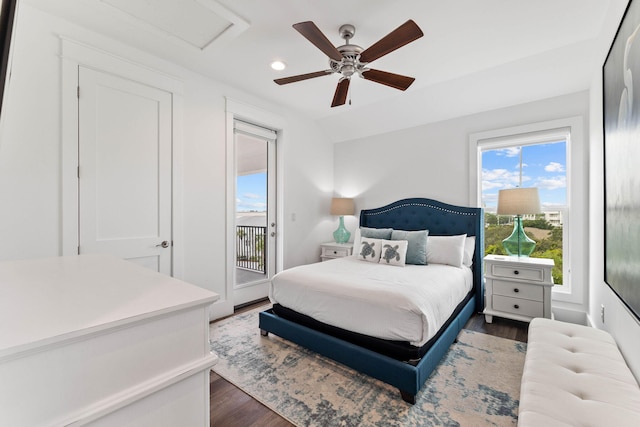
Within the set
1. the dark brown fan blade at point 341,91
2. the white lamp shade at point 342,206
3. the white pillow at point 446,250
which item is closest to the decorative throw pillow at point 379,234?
the white pillow at point 446,250

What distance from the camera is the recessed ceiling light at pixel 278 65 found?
2.77 m

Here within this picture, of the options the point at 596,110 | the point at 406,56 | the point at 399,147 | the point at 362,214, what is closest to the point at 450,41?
the point at 406,56

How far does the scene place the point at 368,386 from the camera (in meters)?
1.97

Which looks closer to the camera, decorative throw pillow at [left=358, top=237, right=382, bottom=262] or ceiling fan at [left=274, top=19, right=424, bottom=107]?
ceiling fan at [left=274, top=19, right=424, bottom=107]

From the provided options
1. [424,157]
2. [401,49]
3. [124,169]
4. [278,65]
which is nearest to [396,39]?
[401,49]

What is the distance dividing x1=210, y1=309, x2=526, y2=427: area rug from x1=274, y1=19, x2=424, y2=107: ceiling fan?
7.57 feet

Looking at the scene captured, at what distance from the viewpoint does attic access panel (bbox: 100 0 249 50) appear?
1.97 metres

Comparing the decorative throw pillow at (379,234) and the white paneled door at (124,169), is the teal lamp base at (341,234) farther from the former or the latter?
the white paneled door at (124,169)

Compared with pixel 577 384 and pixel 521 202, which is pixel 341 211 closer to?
pixel 521 202

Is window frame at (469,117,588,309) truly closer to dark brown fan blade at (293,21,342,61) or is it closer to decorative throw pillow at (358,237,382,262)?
decorative throw pillow at (358,237,382,262)

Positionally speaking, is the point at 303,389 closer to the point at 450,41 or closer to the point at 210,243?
the point at 210,243

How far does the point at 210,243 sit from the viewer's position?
313cm

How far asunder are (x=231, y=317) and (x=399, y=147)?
3222 millimetres

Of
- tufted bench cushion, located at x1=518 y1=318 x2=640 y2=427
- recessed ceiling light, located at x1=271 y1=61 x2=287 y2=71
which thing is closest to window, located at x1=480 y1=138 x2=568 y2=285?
tufted bench cushion, located at x1=518 y1=318 x2=640 y2=427
